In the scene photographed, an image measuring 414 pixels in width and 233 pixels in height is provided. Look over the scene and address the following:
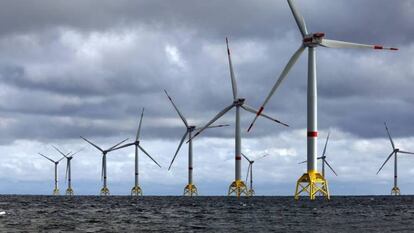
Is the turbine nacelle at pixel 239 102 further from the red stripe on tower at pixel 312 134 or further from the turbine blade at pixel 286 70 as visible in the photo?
the red stripe on tower at pixel 312 134

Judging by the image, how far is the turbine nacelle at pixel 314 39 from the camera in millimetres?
121500

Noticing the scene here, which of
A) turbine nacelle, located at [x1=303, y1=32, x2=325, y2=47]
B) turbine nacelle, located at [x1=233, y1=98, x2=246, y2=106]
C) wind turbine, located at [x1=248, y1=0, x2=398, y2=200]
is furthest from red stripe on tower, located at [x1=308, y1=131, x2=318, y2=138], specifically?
turbine nacelle, located at [x1=233, y1=98, x2=246, y2=106]

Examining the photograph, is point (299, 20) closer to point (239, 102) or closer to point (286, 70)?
point (286, 70)

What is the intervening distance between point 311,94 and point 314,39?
43.8ft

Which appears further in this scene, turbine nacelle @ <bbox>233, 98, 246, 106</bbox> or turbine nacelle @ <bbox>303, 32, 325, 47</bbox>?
turbine nacelle @ <bbox>233, 98, 246, 106</bbox>

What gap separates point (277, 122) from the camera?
13212 cm

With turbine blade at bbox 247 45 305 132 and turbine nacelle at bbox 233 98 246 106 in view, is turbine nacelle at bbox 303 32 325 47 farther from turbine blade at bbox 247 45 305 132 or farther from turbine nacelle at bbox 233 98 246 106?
turbine nacelle at bbox 233 98 246 106

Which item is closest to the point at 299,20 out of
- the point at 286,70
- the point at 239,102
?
the point at 286,70

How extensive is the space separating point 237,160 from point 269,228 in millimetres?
118895

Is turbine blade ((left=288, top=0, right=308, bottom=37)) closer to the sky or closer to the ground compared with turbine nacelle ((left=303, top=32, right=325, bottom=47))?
closer to the sky

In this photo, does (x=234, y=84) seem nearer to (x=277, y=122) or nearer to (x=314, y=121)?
(x=277, y=122)

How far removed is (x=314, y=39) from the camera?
4783 inches

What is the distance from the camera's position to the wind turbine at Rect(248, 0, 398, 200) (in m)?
112

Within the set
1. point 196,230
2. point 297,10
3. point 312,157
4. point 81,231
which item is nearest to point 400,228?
point 196,230
